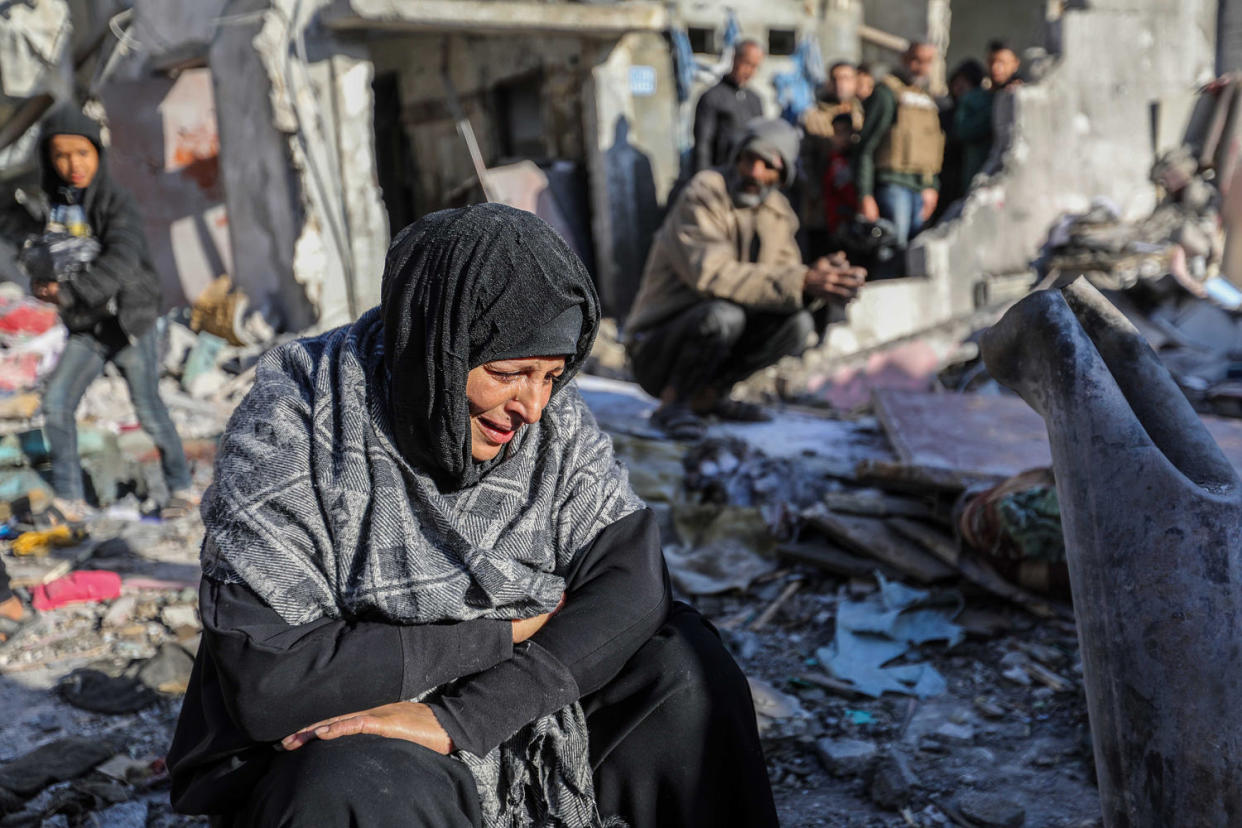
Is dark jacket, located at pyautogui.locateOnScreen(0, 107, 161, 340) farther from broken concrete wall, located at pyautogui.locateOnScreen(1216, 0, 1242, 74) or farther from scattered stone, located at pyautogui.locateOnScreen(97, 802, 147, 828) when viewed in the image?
broken concrete wall, located at pyautogui.locateOnScreen(1216, 0, 1242, 74)

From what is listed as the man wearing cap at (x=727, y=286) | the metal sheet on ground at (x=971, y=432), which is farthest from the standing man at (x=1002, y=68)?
the metal sheet on ground at (x=971, y=432)

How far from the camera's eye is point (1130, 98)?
32.5 ft

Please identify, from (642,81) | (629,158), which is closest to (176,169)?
(629,158)

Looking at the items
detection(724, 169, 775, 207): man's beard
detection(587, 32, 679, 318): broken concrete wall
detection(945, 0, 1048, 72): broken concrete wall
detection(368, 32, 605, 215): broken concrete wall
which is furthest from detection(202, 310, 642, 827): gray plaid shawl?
detection(945, 0, 1048, 72): broken concrete wall

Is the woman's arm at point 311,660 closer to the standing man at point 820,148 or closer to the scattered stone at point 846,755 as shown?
the scattered stone at point 846,755

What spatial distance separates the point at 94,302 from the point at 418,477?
3185 millimetres

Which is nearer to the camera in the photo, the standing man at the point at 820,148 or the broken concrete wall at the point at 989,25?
the standing man at the point at 820,148

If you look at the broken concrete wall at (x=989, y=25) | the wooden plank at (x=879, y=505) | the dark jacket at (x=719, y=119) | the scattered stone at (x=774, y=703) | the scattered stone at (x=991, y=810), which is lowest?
the scattered stone at (x=774, y=703)

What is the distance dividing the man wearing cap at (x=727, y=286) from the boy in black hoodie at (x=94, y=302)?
2324mm

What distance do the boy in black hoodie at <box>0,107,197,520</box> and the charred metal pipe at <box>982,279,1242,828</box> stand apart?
3.78 metres

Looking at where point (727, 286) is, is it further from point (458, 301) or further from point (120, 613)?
point (458, 301)

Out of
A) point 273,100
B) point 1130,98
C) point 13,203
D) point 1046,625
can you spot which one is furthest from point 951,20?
point 1046,625

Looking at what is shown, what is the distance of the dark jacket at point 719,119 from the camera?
831 cm

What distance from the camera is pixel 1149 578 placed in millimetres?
1779
